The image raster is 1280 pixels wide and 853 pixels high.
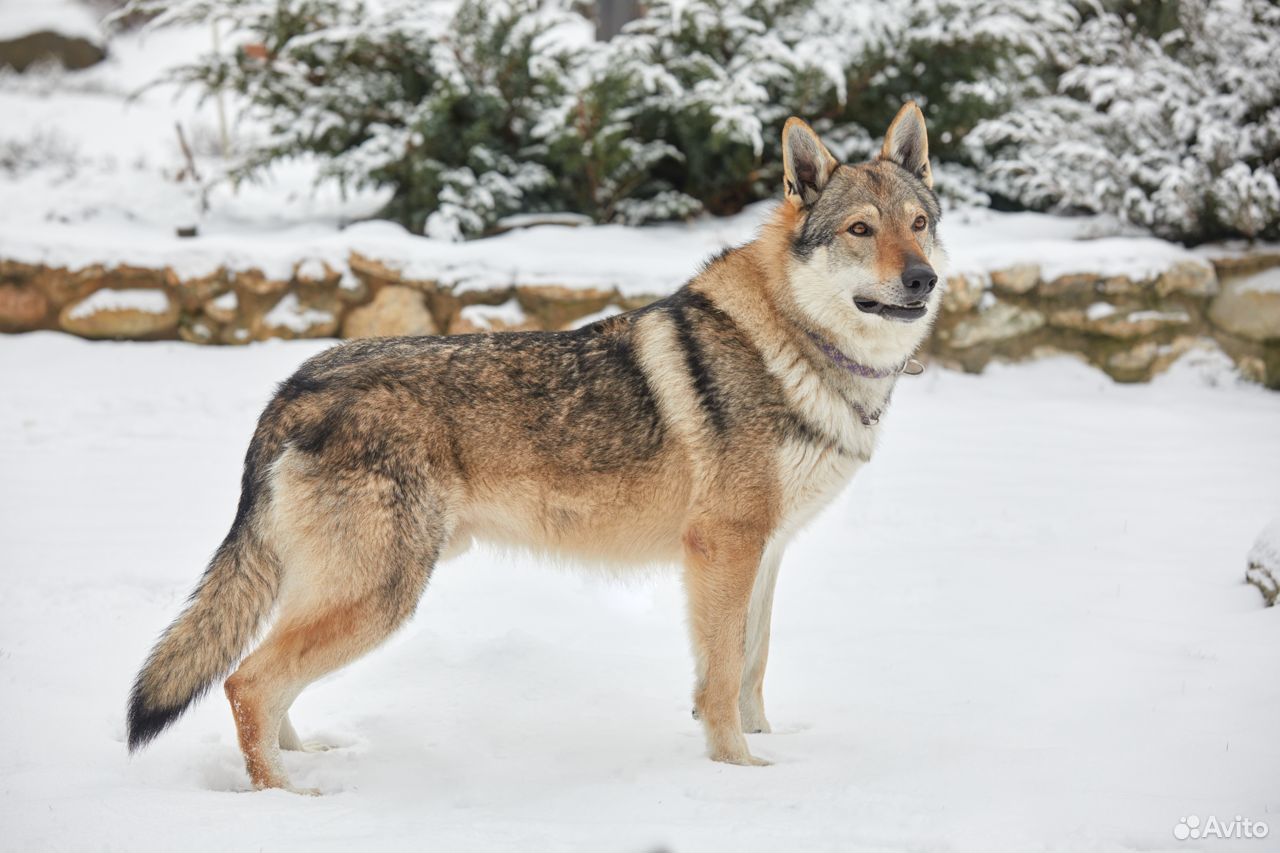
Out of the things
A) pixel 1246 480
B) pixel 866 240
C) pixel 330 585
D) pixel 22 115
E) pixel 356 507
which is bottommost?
pixel 22 115

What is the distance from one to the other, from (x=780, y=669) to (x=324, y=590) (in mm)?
1939

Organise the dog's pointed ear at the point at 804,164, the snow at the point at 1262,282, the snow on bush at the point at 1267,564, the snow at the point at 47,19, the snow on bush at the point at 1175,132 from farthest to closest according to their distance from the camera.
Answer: the snow at the point at 47,19, the snow on bush at the point at 1175,132, the snow at the point at 1262,282, the snow on bush at the point at 1267,564, the dog's pointed ear at the point at 804,164

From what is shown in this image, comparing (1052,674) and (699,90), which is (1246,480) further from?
(699,90)

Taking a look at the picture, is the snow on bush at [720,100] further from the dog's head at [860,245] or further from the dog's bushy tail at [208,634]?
the dog's bushy tail at [208,634]

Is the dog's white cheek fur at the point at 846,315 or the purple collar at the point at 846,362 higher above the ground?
the dog's white cheek fur at the point at 846,315

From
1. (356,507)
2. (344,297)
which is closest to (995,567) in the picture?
(356,507)

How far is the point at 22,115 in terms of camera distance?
13.8 metres

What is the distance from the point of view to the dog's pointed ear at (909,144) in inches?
144

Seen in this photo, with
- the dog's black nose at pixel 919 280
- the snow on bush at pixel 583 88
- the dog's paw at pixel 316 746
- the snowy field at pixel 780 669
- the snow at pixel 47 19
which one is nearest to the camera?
the snowy field at pixel 780 669

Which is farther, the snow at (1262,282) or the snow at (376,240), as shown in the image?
the snow at (376,240)

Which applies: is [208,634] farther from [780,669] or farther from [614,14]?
[614,14]

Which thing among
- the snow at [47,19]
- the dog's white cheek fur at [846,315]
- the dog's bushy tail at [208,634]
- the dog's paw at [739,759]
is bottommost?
the snow at [47,19]

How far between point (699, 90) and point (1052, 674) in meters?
4.84

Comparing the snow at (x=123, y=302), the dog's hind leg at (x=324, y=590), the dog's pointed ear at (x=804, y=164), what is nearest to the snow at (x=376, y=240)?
the snow at (x=123, y=302)
